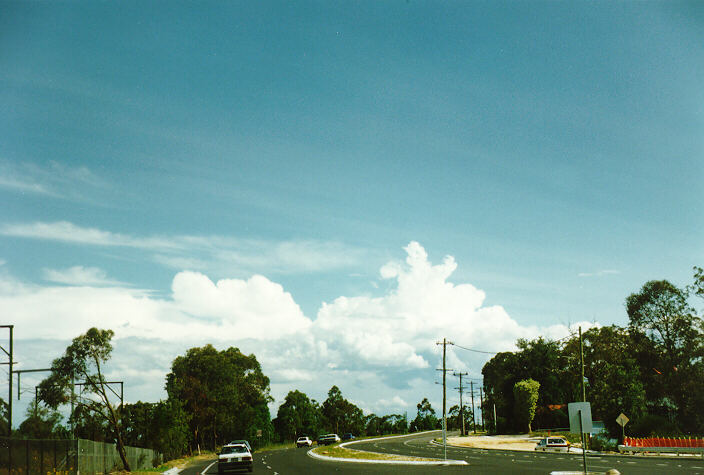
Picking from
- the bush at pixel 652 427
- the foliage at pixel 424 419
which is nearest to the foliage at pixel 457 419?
the foliage at pixel 424 419

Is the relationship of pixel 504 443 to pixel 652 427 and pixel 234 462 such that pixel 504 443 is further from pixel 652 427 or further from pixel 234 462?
pixel 234 462

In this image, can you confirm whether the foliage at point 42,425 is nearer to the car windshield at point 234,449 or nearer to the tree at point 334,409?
the car windshield at point 234,449

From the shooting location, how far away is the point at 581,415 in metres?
23.7

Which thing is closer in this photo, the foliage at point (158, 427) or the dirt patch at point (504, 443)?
the foliage at point (158, 427)

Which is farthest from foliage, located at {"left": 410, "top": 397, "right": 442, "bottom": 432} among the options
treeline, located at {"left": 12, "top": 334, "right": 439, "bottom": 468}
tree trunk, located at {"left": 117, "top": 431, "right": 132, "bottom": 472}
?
tree trunk, located at {"left": 117, "top": 431, "right": 132, "bottom": 472}

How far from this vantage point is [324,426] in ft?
456

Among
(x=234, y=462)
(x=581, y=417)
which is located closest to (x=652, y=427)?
(x=234, y=462)

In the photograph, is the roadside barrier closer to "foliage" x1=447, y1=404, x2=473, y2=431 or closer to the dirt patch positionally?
the dirt patch

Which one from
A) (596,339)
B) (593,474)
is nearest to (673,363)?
(596,339)

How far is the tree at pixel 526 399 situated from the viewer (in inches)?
4483

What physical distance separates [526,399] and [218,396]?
5647cm

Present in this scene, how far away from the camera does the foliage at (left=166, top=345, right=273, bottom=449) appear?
8630 cm

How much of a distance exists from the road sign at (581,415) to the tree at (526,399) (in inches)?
3726

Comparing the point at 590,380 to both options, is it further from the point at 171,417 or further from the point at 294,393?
the point at 171,417
